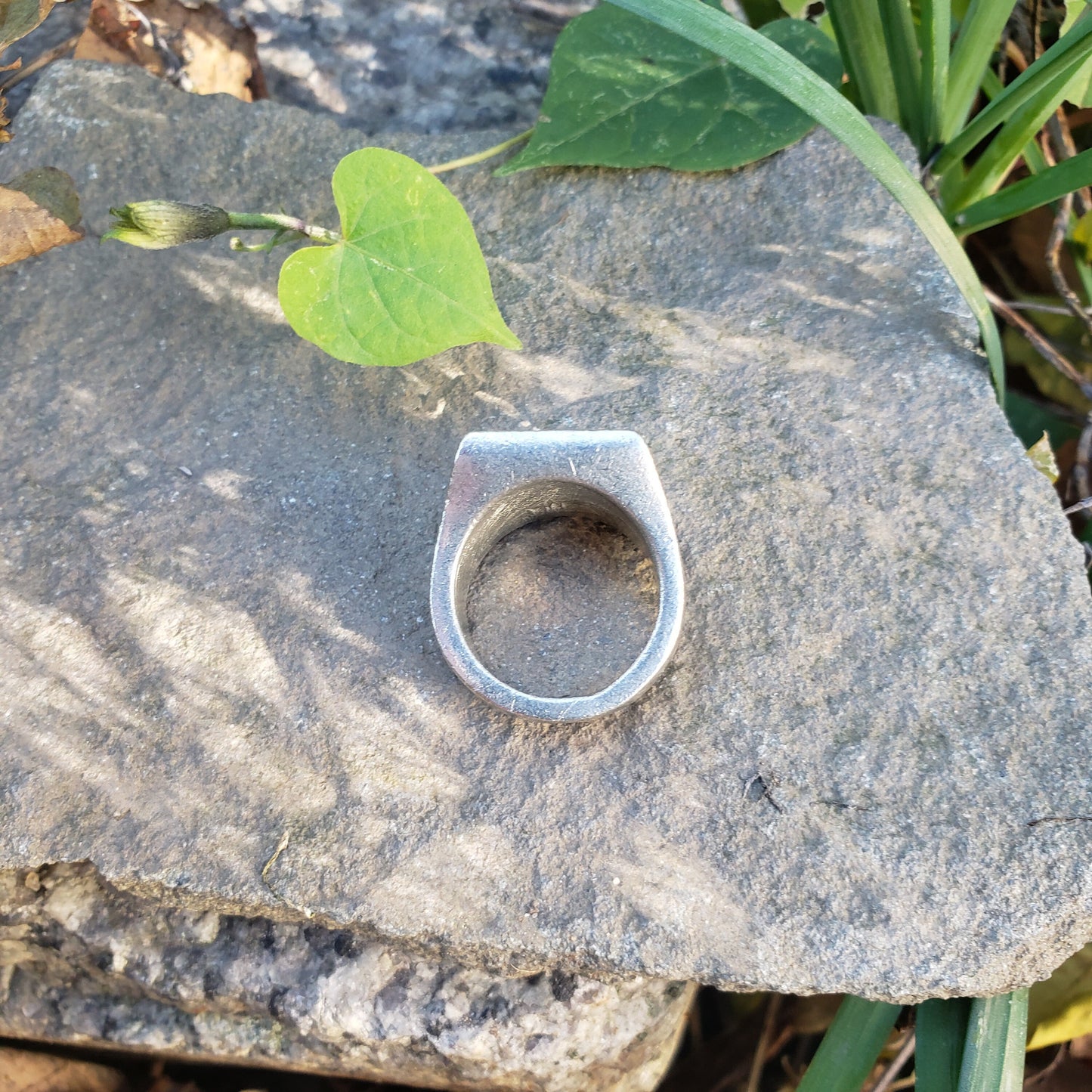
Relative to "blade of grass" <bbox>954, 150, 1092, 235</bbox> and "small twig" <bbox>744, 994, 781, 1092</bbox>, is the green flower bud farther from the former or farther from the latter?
"small twig" <bbox>744, 994, 781, 1092</bbox>

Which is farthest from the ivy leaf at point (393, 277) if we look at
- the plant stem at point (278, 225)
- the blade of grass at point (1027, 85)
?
the blade of grass at point (1027, 85)

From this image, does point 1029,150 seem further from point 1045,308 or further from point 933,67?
point 933,67

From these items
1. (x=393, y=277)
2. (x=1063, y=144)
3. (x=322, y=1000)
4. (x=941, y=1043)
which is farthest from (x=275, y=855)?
(x=1063, y=144)

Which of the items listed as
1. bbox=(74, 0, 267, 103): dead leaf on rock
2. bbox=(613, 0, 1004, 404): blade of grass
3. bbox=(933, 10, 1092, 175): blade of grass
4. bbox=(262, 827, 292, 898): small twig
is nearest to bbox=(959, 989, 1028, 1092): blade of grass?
→ bbox=(262, 827, 292, 898): small twig

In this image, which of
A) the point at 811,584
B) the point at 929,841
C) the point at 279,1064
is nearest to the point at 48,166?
the point at 811,584

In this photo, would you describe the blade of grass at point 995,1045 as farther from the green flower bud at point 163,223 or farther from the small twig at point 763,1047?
the green flower bud at point 163,223

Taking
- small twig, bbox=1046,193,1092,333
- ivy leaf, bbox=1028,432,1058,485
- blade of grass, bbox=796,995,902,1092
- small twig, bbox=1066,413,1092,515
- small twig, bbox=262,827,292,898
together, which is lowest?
blade of grass, bbox=796,995,902,1092

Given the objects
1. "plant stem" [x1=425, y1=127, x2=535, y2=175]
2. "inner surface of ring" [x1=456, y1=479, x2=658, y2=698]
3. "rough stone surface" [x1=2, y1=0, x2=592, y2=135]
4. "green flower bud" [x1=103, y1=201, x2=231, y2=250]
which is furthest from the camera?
"rough stone surface" [x1=2, y1=0, x2=592, y2=135]
